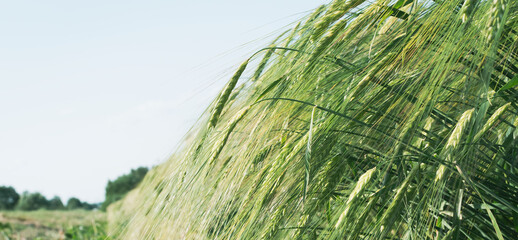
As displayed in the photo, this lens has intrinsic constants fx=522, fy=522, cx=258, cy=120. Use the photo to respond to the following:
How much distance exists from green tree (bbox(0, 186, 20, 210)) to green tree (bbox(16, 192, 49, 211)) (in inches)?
6.8

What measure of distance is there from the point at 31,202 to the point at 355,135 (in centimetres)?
991

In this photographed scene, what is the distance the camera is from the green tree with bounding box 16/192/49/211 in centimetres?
955

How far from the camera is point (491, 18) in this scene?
64 cm

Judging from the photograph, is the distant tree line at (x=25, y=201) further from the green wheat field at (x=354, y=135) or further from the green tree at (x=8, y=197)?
the green wheat field at (x=354, y=135)

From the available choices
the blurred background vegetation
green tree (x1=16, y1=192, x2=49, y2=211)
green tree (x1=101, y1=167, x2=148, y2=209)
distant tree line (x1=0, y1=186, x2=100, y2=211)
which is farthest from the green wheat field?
green tree (x1=101, y1=167, x2=148, y2=209)

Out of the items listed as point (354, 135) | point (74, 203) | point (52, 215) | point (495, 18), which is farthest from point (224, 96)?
point (74, 203)

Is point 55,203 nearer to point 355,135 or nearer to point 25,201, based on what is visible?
point 25,201

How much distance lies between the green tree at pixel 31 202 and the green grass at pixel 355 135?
951 cm

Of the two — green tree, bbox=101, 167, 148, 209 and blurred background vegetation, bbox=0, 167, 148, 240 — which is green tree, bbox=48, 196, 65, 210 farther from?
green tree, bbox=101, 167, 148, 209

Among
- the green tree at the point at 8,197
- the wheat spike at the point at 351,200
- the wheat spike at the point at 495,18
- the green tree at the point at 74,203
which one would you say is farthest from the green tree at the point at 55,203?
the wheat spike at the point at 495,18

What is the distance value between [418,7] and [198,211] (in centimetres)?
53

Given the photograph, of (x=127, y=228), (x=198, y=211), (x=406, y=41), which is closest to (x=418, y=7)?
(x=406, y=41)

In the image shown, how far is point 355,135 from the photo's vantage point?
34.6 inches

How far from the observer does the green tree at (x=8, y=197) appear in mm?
9391
